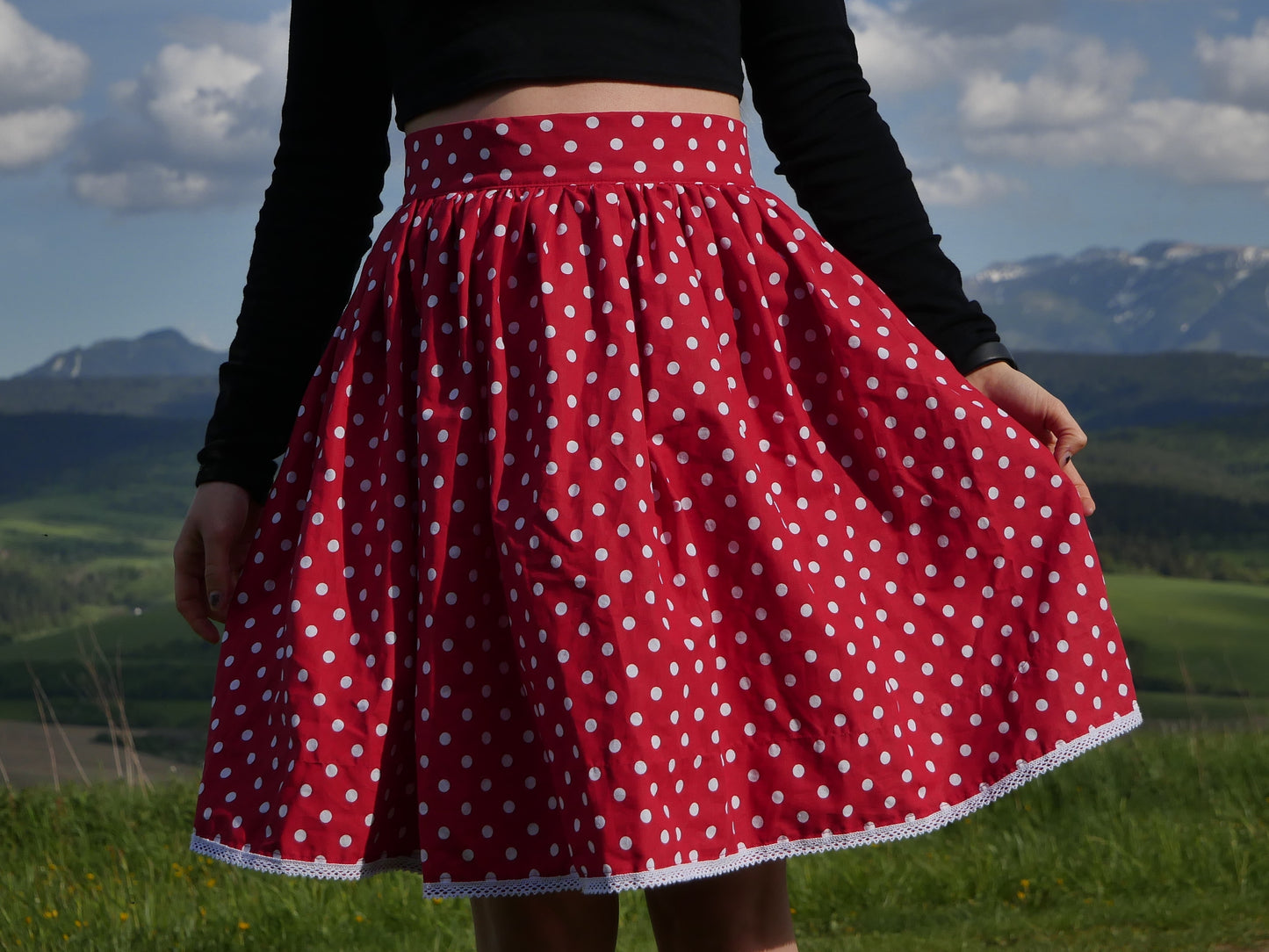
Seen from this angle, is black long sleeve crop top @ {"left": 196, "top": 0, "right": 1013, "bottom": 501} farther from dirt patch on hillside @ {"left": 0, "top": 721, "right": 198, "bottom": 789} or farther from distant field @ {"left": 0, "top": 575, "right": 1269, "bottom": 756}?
distant field @ {"left": 0, "top": 575, "right": 1269, "bottom": 756}

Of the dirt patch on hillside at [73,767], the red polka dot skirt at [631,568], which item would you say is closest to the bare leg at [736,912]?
the red polka dot skirt at [631,568]

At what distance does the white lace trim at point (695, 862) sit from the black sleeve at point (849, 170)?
1.41ft

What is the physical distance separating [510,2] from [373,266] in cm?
32

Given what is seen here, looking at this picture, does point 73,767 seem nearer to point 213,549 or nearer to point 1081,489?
point 213,549

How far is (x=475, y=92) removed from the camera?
139cm

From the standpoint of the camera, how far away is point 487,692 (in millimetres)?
1247

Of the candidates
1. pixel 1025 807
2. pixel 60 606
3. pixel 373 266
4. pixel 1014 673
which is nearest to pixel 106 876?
pixel 1025 807

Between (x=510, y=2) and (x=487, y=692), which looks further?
(x=510, y=2)

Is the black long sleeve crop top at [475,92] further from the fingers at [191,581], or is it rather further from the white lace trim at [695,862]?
the white lace trim at [695,862]

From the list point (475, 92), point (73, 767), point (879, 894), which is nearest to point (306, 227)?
point (475, 92)

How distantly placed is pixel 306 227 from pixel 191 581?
44 centimetres

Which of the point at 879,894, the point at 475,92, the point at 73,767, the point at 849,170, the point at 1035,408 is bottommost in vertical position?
the point at 879,894

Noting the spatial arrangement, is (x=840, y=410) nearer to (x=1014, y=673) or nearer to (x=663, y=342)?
(x=663, y=342)

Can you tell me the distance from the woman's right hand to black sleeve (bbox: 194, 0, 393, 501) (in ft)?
0.10
